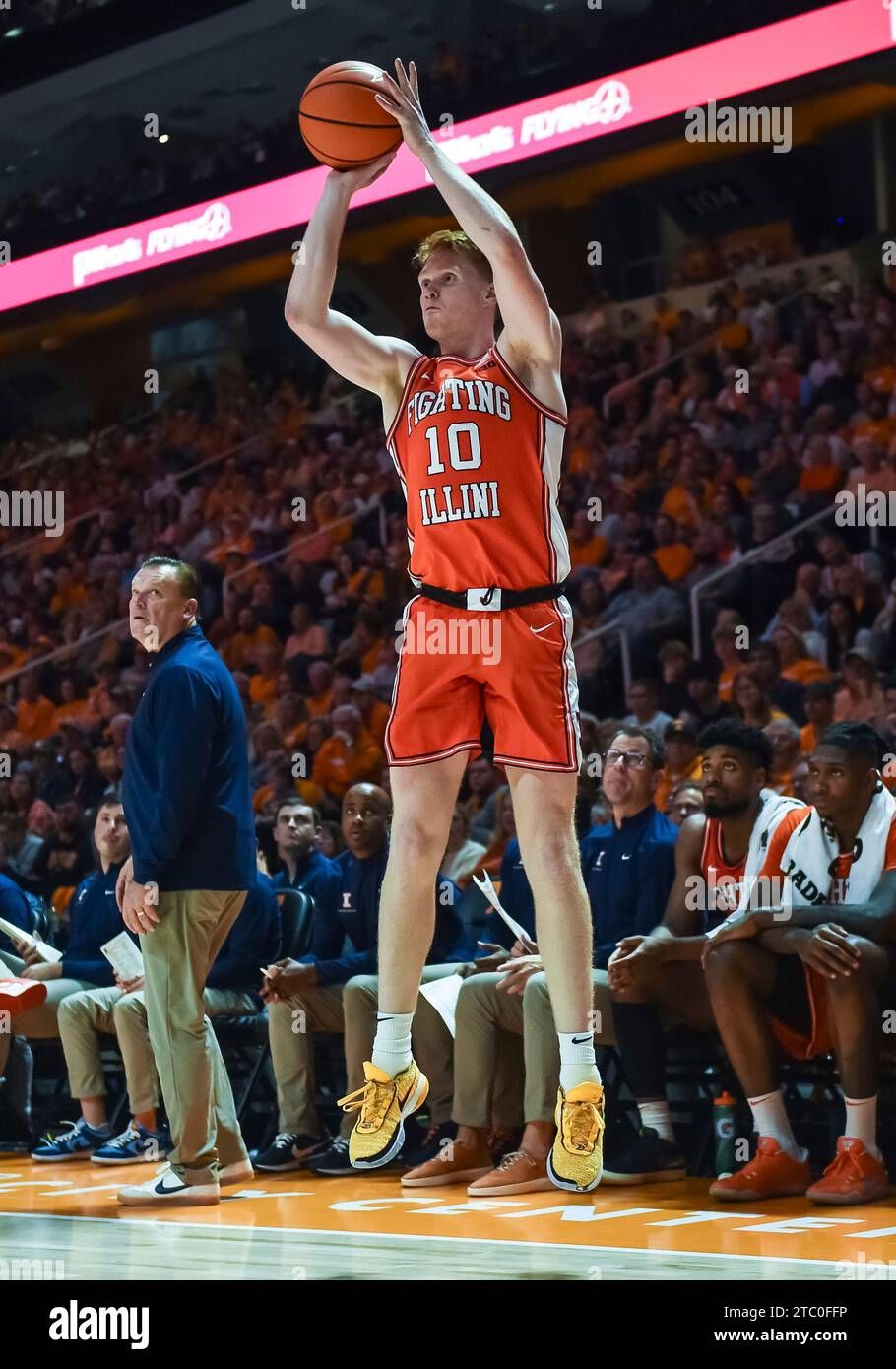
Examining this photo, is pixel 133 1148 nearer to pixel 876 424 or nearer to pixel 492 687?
pixel 492 687

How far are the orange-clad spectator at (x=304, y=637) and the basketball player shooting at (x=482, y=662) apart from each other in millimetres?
7453

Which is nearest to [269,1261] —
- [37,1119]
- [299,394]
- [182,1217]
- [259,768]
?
[182,1217]

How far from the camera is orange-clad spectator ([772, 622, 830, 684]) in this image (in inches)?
345

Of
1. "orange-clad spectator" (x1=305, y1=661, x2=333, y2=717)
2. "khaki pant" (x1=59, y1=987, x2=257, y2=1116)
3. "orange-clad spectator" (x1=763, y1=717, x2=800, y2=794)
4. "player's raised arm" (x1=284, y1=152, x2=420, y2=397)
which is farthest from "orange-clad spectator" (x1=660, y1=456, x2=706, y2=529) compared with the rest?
"player's raised arm" (x1=284, y1=152, x2=420, y2=397)

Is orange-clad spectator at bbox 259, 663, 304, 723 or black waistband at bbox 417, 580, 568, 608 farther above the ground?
orange-clad spectator at bbox 259, 663, 304, 723

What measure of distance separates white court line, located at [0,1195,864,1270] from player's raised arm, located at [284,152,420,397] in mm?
2356

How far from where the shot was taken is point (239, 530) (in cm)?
1414

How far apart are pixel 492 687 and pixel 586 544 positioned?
6753 mm

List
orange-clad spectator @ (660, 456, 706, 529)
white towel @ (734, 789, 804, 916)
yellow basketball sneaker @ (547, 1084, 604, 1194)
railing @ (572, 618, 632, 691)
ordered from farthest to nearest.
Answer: orange-clad spectator @ (660, 456, 706, 529), railing @ (572, 618, 632, 691), white towel @ (734, 789, 804, 916), yellow basketball sneaker @ (547, 1084, 604, 1194)

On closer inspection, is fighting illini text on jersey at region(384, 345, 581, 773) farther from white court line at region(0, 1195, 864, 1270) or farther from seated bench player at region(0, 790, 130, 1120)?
seated bench player at region(0, 790, 130, 1120)

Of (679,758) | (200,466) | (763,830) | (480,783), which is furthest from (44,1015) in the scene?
(200,466)

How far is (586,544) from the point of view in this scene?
10.9 meters

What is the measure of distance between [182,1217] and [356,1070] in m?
0.99
